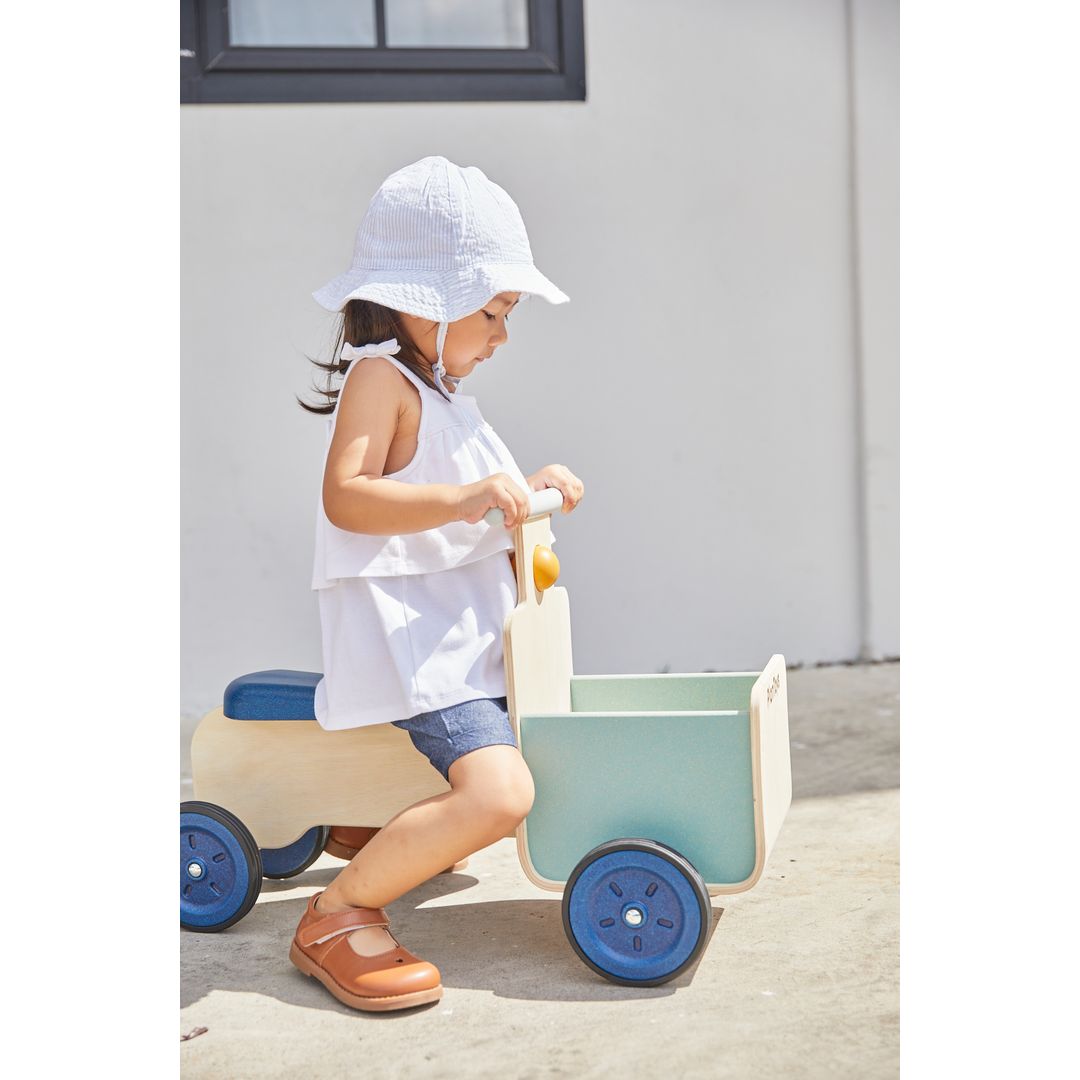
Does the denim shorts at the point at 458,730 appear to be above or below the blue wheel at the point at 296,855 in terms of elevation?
above

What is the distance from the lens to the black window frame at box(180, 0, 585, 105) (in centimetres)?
298

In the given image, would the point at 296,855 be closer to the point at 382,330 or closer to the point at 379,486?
the point at 379,486

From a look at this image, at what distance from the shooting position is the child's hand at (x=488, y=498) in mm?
1562

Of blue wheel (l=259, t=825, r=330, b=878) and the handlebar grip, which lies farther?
blue wheel (l=259, t=825, r=330, b=878)

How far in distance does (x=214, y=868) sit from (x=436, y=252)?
2.80ft

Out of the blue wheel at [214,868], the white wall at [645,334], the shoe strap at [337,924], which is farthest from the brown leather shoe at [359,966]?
the white wall at [645,334]

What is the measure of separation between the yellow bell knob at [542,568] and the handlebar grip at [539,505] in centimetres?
5

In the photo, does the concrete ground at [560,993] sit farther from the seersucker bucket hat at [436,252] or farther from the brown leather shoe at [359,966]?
the seersucker bucket hat at [436,252]

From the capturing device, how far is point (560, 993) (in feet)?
5.03

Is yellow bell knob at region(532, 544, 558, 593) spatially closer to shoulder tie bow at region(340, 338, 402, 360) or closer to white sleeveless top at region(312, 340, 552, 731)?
white sleeveless top at region(312, 340, 552, 731)

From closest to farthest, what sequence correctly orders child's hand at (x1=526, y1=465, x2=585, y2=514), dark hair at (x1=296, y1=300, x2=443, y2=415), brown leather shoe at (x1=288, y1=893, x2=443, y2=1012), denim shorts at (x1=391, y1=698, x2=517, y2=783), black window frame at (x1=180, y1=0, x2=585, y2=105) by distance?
brown leather shoe at (x1=288, y1=893, x2=443, y2=1012), denim shorts at (x1=391, y1=698, x2=517, y2=783), dark hair at (x1=296, y1=300, x2=443, y2=415), child's hand at (x1=526, y1=465, x2=585, y2=514), black window frame at (x1=180, y1=0, x2=585, y2=105)

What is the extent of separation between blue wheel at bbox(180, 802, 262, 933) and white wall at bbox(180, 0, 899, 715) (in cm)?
133

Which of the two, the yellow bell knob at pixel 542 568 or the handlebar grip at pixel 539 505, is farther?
the yellow bell knob at pixel 542 568

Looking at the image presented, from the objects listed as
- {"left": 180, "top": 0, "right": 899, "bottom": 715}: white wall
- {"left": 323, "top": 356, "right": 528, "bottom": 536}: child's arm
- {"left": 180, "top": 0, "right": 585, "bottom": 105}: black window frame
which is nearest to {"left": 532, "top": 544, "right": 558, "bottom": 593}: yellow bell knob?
{"left": 323, "top": 356, "right": 528, "bottom": 536}: child's arm
